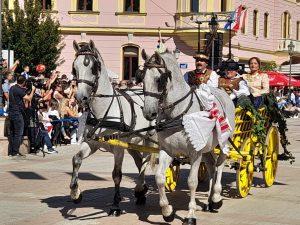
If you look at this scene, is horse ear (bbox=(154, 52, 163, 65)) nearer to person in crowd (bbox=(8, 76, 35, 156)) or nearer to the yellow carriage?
the yellow carriage

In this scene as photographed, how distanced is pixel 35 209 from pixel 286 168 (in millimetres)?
7579

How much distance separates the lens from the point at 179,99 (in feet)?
28.5

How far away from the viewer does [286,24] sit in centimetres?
5522

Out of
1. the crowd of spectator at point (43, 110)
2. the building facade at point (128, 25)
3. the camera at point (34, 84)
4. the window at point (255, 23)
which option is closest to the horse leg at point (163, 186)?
the crowd of spectator at point (43, 110)

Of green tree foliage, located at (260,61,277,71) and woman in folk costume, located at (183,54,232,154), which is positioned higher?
green tree foliage, located at (260,61,277,71)

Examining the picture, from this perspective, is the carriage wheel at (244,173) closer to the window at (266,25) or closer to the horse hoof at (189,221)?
the horse hoof at (189,221)

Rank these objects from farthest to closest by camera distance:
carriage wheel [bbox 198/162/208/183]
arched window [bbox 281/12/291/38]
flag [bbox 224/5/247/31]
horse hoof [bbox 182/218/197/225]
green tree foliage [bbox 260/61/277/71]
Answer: arched window [bbox 281/12/291/38] < green tree foliage [bbox 260/61/277/71] < flag [bbox 224/5/247/31] < carriage wheel [bbox 198/162/208/183] < horse hoof [bbox 182/218/197/225]

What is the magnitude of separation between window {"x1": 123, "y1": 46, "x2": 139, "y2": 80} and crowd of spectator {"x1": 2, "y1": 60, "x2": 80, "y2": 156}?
778 inches

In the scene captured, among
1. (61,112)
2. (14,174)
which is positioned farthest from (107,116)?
(61,112)

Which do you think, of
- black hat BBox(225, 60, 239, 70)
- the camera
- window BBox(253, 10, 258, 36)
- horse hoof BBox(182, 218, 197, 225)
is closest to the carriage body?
black hat BBox(225, 60, 239, 70)

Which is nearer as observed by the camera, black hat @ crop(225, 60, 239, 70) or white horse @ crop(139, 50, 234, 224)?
white horse @ crop(139, 50, 234, 224)

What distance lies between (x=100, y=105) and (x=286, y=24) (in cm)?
4790

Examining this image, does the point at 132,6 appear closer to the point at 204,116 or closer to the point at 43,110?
the point at 43,110

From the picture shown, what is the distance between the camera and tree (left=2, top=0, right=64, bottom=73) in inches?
1459
